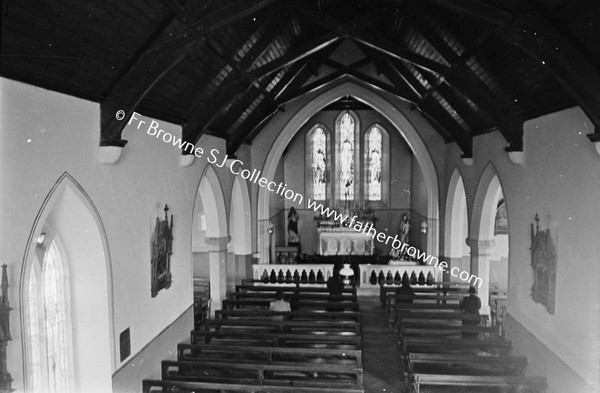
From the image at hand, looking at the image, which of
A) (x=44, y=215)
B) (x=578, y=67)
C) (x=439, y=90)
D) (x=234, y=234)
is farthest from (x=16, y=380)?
(x=234, y=234)

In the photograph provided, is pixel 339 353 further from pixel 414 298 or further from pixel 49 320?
pixel 414 298

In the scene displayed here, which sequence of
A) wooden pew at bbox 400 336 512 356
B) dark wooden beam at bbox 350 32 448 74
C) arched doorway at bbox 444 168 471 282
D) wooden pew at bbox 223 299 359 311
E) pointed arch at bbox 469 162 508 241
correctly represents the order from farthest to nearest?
1. arched doorway at bbox 444 168 471 282
2. pointed arch at bbox 469 162 508 241
3. wooden pew at bbox 223 299 359 311
4. dark wooden beam at bbox 350 32 448 74
5. wooden pew at bbox 400 336 512 356

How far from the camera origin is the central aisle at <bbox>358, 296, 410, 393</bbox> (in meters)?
9.09

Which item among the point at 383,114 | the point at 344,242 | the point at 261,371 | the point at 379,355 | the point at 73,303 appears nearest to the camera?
the point at 73,303

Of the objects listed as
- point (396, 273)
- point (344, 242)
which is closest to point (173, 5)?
point (396, 273)

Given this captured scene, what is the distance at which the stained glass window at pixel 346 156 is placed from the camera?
70.0 feet

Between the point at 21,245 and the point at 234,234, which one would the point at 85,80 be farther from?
the point at 234,234

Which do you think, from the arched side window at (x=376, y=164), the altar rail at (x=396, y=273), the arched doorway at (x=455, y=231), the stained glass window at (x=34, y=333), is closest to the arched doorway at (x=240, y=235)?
the altar rail at (x=396, y=273)

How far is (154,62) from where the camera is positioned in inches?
256

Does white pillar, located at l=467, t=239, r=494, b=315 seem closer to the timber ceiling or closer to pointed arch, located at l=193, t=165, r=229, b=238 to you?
the timber ceiling

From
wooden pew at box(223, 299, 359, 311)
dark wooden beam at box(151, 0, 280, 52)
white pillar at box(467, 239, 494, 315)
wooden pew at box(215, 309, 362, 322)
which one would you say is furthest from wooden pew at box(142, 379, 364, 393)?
white pillar at box(467, 239, 494, 315)

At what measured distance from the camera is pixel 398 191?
21531 mm

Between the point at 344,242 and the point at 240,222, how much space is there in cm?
473

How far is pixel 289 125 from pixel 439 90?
19.0ft
